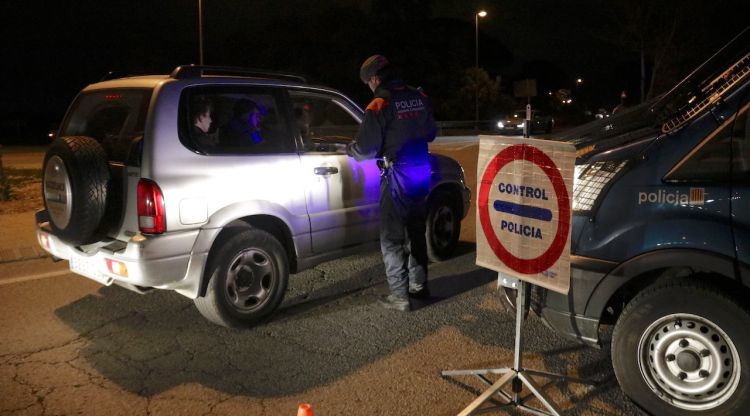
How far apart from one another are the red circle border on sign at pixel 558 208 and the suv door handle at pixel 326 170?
6.78 ft

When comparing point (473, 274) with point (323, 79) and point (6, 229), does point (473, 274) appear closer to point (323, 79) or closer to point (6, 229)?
point (6, 229)

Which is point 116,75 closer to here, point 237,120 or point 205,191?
point 237,120

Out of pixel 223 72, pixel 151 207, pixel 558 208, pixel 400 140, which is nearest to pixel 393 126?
pixel 400 140

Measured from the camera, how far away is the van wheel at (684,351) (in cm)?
322

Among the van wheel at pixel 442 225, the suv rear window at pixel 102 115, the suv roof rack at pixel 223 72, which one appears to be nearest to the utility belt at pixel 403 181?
the suv roof rack at pixel 223 72

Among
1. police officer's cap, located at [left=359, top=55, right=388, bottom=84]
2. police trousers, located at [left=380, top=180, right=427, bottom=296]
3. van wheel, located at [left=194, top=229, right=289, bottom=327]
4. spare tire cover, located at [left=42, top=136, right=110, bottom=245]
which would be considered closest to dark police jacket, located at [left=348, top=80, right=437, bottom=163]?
police officer's cap, located at [left=359, top=55, right=388, bottom=84]

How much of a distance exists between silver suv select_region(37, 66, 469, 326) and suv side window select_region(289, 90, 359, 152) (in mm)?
35

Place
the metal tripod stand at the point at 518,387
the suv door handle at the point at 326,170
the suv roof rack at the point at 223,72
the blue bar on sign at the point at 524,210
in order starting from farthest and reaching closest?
the suv door handle at the point at 326,170 < the suv roof rack at the point at 223,72 < the metal tripod stand at the point at 518,387 < the blue bar on sign at the point at 524,210

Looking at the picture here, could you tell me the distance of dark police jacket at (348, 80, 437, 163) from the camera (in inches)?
199

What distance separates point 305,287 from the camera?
239 inches

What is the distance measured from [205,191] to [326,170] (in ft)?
4.06

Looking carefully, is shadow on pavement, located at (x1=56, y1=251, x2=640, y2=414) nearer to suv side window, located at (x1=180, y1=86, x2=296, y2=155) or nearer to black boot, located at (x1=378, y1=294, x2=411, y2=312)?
black boot, located at (x1=378, y1=294, x2=411, y2=312)

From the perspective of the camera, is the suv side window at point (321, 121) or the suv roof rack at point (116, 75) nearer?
the suv roof rack at point (116, 75)

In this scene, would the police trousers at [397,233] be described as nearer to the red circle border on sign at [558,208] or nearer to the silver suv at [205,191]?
the silver suv at [205,191]
